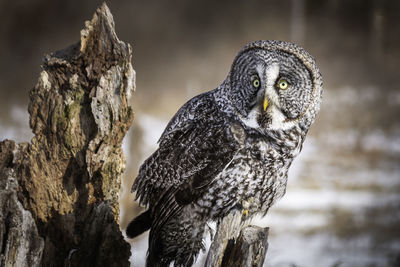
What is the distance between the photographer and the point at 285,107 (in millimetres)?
1529

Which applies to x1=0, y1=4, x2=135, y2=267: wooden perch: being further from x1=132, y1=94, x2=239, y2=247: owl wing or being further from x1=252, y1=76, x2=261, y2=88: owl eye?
x1=252, y1=76, x2=261, y2=88: owl eye

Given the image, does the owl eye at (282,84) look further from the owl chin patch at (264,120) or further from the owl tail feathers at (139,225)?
the owl tail feathers at (139,225)

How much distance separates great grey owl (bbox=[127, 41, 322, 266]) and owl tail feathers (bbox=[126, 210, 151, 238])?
71 mm

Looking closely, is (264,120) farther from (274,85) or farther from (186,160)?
(186,160)

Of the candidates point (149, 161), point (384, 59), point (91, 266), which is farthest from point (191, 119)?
point (384, 59)

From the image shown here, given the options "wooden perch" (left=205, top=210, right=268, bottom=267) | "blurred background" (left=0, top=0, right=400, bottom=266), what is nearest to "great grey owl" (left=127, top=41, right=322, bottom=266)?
"wooden perch" (left=205, top=210, right=268, bottom=267)

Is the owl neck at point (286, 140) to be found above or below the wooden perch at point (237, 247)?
above

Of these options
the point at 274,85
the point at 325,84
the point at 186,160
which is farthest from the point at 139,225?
the point at 325,84

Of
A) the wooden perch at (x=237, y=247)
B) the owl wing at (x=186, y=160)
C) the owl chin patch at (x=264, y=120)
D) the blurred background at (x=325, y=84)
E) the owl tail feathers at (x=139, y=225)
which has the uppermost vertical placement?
the blurred background at (x=325, y=84)

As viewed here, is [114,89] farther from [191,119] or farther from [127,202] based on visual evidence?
[127,202]

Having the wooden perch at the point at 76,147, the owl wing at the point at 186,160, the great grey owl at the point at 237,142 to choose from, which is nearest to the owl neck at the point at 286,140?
the great grey owl at the point at 237,142

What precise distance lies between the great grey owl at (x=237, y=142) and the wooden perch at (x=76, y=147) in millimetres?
218

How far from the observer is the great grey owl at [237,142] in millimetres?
1507

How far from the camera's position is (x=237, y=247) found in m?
1.35
